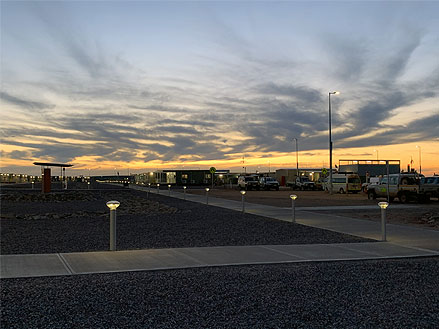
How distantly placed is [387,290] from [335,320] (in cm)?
187

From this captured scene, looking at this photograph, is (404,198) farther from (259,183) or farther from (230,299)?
(259,183)

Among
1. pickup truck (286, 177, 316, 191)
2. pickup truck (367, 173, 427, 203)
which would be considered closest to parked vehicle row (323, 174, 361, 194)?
pickup truck (286, 177, 316, 191)

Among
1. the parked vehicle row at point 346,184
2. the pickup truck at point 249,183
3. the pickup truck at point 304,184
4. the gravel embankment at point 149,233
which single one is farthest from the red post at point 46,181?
the pickup truck at point 304,184

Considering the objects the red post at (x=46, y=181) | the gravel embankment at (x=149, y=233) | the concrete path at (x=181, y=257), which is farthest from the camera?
the red post at (x=46, y=181)

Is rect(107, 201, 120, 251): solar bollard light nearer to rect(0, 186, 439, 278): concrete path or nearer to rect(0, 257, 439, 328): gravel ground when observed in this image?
rect(0, 186, 439, 278): concrete path

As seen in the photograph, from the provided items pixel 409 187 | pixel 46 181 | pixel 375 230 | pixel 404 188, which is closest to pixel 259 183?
pixel 46 181

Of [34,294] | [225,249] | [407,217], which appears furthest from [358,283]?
[407,217]

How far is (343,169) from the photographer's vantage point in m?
72.8

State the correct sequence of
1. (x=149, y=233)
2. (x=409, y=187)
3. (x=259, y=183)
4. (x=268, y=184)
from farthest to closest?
(x=259, y=183), (x=268, y=184), (x=409, y=187), (x=149, y=233)

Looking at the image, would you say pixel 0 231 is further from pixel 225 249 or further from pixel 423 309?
pixel 423 309

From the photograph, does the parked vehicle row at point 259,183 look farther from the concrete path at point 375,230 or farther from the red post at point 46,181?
the concrete path at point 375,230

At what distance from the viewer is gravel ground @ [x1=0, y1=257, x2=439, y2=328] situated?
18.0 feet

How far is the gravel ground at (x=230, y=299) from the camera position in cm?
548

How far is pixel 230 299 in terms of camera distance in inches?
253
